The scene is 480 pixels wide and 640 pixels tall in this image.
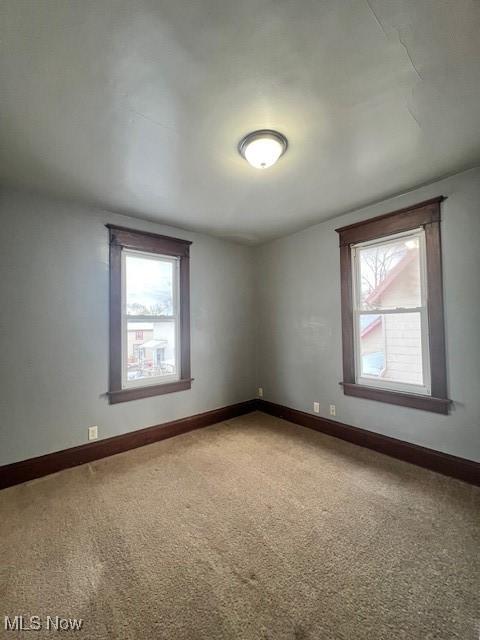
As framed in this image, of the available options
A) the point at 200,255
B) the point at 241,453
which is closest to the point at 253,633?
the point at 241,453

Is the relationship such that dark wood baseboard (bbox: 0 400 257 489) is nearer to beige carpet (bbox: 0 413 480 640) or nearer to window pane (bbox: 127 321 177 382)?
beige carpet (bbox: 0 413 480 640)

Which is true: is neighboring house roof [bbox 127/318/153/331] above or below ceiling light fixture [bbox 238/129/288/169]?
below

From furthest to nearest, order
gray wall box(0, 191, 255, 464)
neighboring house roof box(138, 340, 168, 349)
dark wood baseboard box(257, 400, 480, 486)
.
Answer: neighboring house roof box(138, 340, 168, 349)
gray wall box(0, 191, 255, 464)
dark wood baseboard box(257, 400, 480, 486)

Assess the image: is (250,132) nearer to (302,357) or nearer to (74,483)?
(302,357)

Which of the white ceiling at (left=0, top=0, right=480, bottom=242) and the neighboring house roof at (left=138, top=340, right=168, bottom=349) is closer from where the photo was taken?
the white ceiling at (left=0, top=0, right=480, bottom=242)

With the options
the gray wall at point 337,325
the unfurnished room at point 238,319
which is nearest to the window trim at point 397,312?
the unfurnished room at point 238,319

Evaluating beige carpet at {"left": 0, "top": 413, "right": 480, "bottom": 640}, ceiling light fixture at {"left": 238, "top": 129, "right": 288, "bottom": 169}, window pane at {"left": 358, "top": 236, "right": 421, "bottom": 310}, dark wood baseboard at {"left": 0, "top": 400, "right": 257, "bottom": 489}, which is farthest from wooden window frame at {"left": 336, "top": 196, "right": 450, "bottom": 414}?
dark wood baseboard at {"left": 0, "top": 400, "right": 257, "bottom": 489}

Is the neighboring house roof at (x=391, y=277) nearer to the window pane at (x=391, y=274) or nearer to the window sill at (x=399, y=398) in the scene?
the window pane at (x=391, y=274)

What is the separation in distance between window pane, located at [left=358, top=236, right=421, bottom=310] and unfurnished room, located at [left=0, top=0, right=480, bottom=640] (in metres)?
0.02

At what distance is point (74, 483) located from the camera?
2297 mm

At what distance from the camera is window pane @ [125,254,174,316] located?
3.07 m

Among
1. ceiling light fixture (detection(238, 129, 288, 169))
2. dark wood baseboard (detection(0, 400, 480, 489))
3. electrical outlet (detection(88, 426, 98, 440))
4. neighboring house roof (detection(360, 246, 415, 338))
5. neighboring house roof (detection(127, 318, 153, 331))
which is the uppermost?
ceiling light fixture (detection(238, 129, 288, 169))

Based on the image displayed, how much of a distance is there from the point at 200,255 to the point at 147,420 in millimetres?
2131

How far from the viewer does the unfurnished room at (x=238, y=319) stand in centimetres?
121
